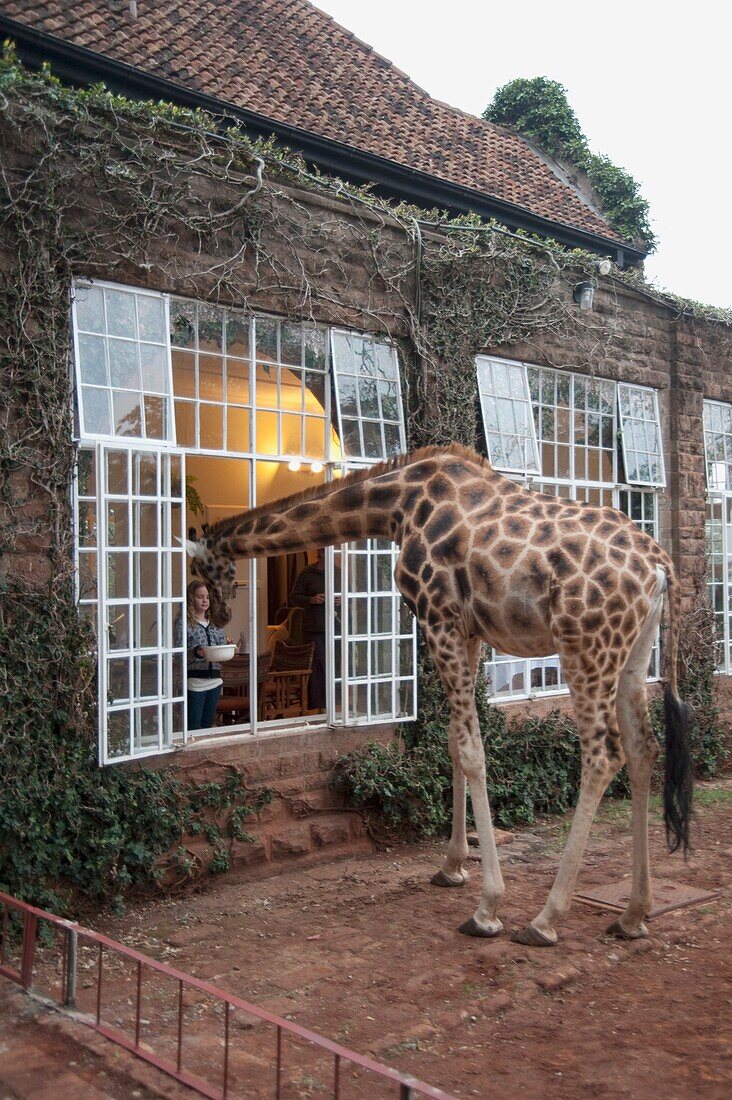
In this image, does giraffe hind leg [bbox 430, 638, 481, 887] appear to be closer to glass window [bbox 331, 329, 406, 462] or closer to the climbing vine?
the climbing vine

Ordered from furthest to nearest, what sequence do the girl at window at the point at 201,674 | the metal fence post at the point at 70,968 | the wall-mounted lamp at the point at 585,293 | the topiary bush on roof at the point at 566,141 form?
the topiary bush on roof at the point at 566,141 < the wall-mounted lamp at the point at 585,293 < the girl at window at the point at 201,674 < the metal fence post at the point at 70,968

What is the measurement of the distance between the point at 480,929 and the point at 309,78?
11.0 metres

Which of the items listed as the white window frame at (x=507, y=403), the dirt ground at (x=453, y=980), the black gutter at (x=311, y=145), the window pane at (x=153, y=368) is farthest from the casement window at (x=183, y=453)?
the black gutter at (x=311, y=145)

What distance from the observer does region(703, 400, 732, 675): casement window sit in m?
11.6

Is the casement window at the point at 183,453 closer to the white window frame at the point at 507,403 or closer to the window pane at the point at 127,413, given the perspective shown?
the window pane at the point at 127,413

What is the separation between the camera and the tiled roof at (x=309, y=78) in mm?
10867

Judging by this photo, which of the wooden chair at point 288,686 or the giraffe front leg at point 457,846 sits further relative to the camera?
the wooden chair at point 288,686

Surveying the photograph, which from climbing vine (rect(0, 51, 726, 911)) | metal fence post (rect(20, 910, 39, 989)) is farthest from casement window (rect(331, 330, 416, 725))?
metal fence post (rect(20, 910, 39, 989))

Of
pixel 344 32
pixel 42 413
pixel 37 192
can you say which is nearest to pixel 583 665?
pixel 42 413

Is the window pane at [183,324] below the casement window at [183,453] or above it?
above

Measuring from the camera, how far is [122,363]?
21.7 ft

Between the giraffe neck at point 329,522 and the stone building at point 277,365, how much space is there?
0.59 meters

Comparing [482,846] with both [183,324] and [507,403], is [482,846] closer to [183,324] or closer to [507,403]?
[183,324]

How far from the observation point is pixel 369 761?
786 centimetres
